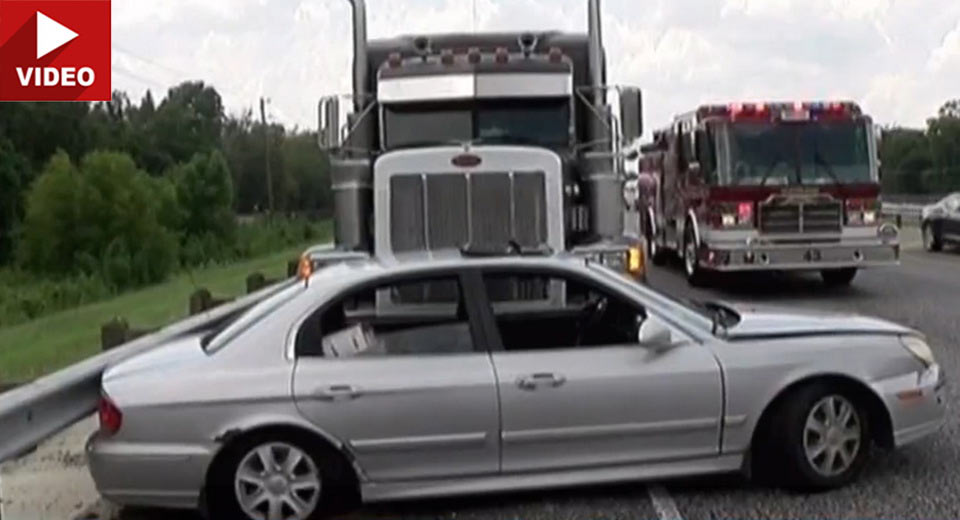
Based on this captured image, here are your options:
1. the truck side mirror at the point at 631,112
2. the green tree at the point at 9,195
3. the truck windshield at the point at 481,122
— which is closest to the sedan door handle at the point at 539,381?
the truck windshield at the point at 481,122

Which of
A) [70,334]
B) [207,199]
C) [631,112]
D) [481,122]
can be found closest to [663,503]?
[481,122]

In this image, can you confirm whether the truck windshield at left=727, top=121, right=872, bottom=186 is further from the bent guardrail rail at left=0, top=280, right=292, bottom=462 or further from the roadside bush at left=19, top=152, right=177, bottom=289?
the roadside bush at left=19, top=152, right=177, bottom=289

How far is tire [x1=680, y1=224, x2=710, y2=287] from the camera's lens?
1848cm

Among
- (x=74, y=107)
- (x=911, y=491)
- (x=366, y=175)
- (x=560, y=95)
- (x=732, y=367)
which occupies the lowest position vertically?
(x=911, y=491)

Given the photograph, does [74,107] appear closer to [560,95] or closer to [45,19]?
[45,19]

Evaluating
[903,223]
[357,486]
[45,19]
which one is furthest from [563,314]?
[903,223]

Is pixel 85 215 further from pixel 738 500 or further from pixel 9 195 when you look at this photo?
pixel 738 500

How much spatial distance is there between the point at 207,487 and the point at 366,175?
6.28 metres

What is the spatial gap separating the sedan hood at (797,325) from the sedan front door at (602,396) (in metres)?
0.39

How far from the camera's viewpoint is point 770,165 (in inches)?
658

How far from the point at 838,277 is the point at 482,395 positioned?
46.1 feet

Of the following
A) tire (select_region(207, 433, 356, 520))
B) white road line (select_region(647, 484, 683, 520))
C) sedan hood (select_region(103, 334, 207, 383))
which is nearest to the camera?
tire (select_region(207, 433, 356, 520))

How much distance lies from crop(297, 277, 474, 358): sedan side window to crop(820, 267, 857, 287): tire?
13385 millimetres

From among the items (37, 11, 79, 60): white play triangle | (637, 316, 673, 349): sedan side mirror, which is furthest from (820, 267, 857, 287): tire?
(37, 11, 79, 60): white play triangle
